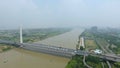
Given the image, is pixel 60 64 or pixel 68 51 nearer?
pixel 60 64

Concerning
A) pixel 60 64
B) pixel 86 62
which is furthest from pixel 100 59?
pixel 60 64

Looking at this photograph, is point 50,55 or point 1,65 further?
point 50,55

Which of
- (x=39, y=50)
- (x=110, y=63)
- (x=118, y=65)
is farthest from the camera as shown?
(x=39, y=50)

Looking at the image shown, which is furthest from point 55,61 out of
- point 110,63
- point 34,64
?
point 110,63

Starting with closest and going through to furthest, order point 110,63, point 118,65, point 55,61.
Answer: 1. point 118,65
2. point 110,63
3. point 55,61

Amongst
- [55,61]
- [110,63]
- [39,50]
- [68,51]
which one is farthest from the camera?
[39,50]

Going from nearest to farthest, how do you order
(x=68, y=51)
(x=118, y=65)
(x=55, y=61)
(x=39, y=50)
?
(x=118, y=65) < (x=55, y=61) < (x=68, y=51) < (x=39, y=50)

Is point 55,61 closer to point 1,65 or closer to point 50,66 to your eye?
point 50,66

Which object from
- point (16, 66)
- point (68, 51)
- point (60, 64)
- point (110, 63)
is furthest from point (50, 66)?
point (110, 63)

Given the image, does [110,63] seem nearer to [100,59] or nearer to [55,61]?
[100,59]
